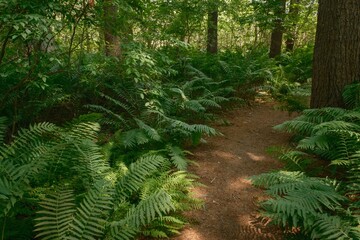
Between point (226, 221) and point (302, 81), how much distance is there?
698 cm

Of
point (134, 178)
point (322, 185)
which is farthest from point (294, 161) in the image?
point (134, 178)

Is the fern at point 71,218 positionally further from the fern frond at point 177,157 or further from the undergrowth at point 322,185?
the undergrowth at point 322,185

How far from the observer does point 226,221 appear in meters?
3.43

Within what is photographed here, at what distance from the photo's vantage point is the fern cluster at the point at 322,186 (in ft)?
8.54

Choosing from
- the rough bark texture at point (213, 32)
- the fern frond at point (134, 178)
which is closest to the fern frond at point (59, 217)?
the fern frond at point (134, 178)

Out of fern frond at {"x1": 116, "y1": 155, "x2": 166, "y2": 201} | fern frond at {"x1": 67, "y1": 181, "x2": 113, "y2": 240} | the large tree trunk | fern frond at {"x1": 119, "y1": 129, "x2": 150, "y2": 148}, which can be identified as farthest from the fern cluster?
fern frond at {"x1": 119, "y1": 129, "x2": 150, "y2": 148}

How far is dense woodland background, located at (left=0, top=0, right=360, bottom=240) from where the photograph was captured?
9.01 ft

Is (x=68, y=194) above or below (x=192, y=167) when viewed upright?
above

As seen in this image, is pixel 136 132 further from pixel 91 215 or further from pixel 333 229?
pixel 333 229

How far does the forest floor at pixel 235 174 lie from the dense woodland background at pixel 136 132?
221 millimetres

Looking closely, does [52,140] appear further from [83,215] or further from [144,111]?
[144,111]

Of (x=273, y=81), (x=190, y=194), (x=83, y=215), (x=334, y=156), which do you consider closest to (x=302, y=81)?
(x=273, y=81)

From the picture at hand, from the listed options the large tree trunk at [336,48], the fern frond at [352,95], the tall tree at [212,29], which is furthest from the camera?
the tall tree at [212,29]

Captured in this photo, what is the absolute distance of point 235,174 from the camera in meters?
4.48
